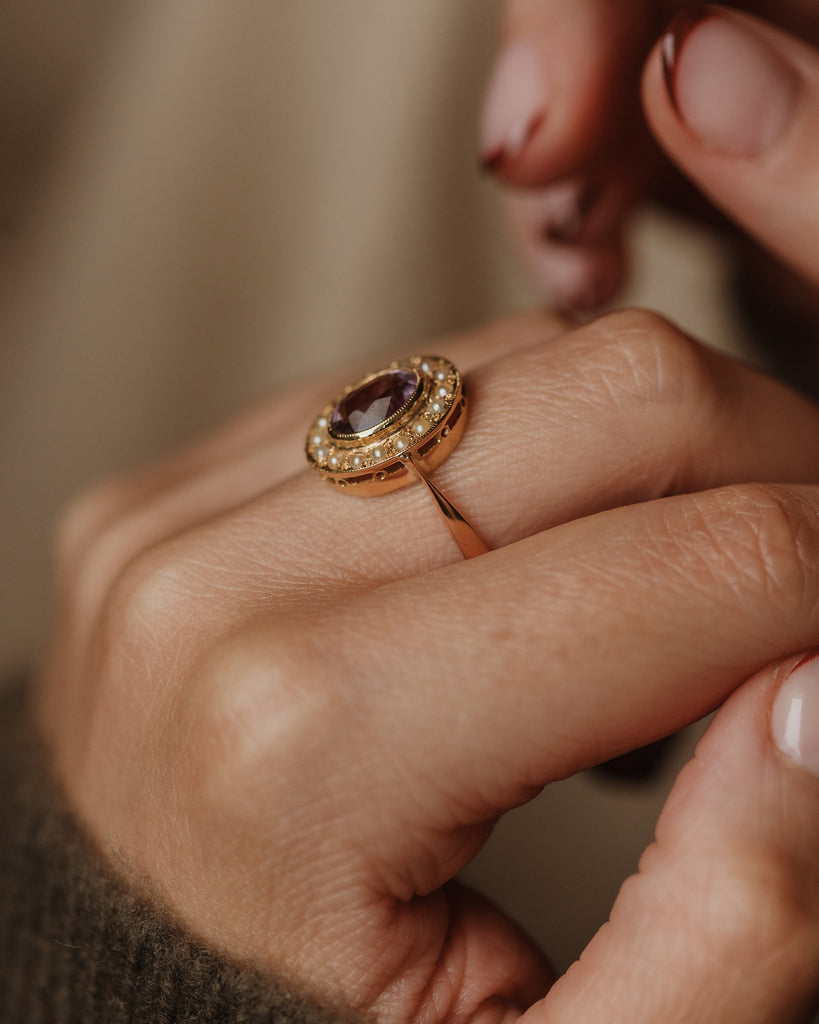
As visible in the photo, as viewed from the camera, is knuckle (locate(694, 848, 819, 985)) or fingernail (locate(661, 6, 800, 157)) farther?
fingernail (locate(661, 6, 800, 157))

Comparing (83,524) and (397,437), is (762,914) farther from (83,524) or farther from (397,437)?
(83,524)

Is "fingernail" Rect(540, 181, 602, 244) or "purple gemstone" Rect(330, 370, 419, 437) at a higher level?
"purple gemstone" Rect(330, 370, 419, 437)

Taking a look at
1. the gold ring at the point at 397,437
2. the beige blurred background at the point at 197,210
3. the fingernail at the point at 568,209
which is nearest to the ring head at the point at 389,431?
the gold ring at the point at 397,437

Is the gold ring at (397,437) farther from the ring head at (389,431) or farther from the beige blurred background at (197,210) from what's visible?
the beige blurred background at (197,210)

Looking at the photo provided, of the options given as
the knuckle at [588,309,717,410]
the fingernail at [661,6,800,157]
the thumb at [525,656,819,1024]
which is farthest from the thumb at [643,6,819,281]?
the thumb at [525,656,819,1024]

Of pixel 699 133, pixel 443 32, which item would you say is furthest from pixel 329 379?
pixel 443 32

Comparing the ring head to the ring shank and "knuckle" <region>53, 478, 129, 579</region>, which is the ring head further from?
"knuckle" <region>53, 478, 129, 579</region>
